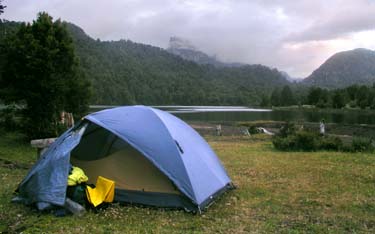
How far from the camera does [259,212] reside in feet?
24.0

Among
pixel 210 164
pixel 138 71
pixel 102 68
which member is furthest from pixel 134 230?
pixel 138 71

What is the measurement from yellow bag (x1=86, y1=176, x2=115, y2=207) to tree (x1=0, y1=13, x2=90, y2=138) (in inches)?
427

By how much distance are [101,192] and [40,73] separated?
11385 mm

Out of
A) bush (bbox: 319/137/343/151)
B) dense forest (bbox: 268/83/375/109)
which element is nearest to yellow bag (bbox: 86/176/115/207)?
bush (bbox: 319/137/343/151)

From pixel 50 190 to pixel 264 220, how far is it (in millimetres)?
4076

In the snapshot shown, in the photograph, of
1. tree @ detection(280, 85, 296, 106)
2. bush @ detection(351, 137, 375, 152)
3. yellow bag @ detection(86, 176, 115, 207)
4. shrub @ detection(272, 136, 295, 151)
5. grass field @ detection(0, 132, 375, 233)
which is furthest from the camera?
tree @ detection(280, 85, 296, 106)

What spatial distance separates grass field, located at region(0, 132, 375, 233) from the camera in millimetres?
6355

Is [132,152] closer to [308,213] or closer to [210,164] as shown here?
[210,164]

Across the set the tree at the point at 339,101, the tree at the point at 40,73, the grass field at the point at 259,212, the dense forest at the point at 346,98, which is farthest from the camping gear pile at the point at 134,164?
the tree at the point at 339,101

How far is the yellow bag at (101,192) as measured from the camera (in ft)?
24.0

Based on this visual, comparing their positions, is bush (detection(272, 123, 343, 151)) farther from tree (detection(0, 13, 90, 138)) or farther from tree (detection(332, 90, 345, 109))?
tree (detection(332, 90, 345, 109))

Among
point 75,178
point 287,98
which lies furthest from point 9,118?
point 287,98

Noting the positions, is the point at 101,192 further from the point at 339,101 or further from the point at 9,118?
the point at 339,101

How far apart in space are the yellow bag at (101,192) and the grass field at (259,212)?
0.74 ft
